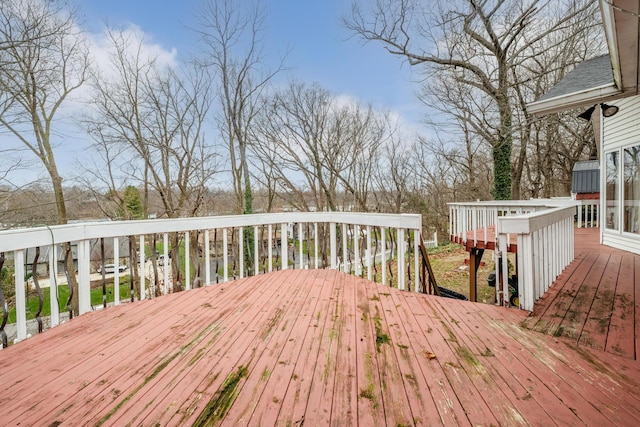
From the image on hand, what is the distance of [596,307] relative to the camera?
261 cm

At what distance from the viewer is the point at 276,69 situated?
479 inches

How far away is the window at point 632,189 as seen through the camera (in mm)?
4520

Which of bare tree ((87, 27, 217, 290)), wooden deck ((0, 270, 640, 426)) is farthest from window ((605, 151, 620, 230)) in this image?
bare tree ((87, 27, 217, 290))

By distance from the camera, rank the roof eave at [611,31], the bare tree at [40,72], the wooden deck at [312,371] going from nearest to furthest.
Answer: the wooden deck at [312,371] < the roof eave at [611,31] < the bare tree at [40,72]

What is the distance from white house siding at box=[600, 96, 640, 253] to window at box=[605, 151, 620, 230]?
0.09 meters

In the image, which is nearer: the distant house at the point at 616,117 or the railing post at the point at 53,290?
the railing post at the point at 53,290

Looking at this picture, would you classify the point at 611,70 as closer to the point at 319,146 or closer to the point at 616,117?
the point at 616,117

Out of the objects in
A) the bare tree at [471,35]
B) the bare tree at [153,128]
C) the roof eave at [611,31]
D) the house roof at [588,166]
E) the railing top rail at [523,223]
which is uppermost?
the bare tree at [471,35]

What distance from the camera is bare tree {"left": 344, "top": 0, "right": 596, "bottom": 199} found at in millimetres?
10195

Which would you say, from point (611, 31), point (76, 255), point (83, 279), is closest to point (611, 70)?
point (611, 31)

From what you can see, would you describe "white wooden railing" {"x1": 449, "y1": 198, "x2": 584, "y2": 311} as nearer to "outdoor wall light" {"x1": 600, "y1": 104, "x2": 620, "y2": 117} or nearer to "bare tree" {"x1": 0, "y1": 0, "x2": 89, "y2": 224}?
"outdoor wall light" {"x1": 600, "y1": 104, "x2": 620, "y2": 117}

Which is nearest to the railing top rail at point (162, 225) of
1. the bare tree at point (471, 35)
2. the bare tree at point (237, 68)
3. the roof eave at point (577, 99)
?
the roof eave at point (577, 99)

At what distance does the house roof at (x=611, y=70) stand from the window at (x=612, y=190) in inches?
60.1

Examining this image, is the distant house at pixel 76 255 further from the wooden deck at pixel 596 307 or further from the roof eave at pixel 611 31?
the roof eave at pixel 611 31
